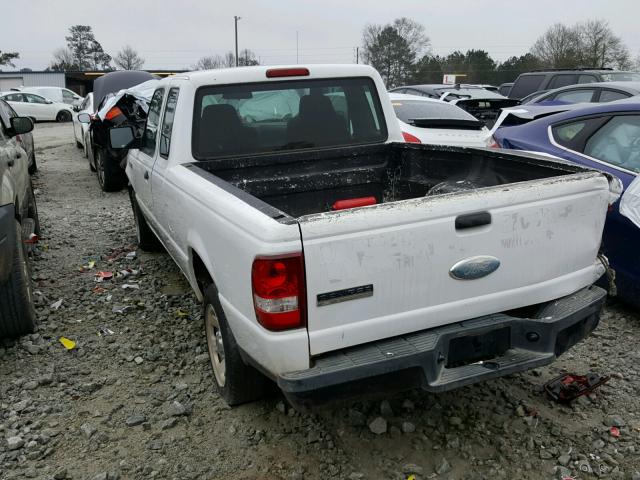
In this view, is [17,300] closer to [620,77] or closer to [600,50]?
[620,77]

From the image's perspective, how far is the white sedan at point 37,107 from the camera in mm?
26609

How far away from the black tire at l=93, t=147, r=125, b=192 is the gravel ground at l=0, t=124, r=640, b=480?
551 centimetres

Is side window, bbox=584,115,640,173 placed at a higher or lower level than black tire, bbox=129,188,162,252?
higher

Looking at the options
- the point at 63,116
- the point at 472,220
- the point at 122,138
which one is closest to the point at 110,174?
the point at 122,138

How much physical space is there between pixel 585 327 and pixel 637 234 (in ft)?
4.31

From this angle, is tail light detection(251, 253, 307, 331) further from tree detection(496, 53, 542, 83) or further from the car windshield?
tree detection(496, 53, 542, 83)

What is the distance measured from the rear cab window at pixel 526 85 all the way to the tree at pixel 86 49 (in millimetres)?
74998

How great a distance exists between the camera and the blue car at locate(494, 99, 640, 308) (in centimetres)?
388

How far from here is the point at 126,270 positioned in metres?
5.66

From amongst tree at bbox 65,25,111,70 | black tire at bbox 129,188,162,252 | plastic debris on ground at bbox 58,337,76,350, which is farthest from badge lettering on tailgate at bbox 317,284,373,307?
tree at bbox 65,25,111,70

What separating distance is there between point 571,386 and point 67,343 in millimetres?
3454

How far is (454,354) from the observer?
8.29 feet

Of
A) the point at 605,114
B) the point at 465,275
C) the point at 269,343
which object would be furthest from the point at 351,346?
the point at 605,114

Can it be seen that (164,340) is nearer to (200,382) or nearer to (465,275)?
(200,382)
